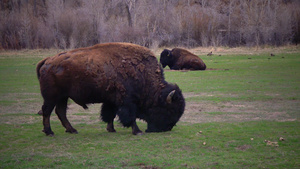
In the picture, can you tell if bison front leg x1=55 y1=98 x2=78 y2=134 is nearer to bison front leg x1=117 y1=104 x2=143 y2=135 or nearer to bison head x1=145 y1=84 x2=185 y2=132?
bison front leg x1=117 y1=104 x2=143 y2=135

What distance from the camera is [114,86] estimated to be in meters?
8.48

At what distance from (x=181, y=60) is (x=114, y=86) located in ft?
58.9

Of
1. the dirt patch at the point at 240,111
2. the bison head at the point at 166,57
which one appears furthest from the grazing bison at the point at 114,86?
the bison head at the point at 166,57

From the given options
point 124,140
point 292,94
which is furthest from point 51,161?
point 292,94

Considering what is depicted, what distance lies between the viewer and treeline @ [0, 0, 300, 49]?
45.8 metres

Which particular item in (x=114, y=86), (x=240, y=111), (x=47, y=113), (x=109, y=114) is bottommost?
(x=240, y=111)

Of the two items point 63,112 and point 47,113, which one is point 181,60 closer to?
point 63,112

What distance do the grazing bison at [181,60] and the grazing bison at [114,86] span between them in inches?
650

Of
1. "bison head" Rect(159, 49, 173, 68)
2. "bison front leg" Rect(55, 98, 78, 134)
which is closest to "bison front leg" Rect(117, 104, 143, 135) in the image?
"bison front leg" Rect(55, 98, 78, 134)

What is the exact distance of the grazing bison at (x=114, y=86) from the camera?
8258mm

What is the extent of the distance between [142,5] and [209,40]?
17218 mm

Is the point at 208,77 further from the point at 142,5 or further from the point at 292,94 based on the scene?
the point at 142,5

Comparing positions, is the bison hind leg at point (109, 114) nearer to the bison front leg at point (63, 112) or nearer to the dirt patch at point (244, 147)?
the bison front leg at point (63, 112)

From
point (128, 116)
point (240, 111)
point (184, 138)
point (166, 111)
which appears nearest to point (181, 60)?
point (240, 111)
